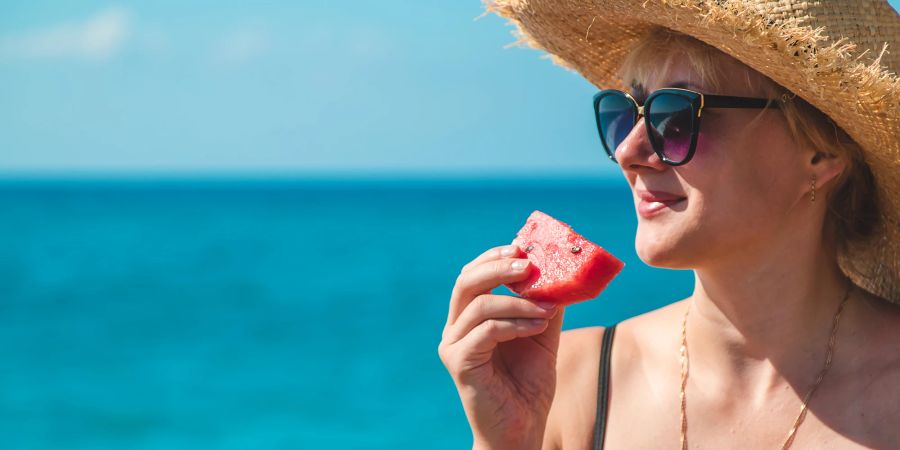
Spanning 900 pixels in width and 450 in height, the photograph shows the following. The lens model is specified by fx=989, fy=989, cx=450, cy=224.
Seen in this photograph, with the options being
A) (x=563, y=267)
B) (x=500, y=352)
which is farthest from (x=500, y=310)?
(x=500, y=352)

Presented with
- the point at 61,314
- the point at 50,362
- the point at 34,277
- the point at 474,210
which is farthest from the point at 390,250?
the point at 474,210

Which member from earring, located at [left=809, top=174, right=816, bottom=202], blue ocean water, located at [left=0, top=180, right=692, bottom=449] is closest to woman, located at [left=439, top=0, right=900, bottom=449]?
earring, located at [left=809, top=174, right=816, bottom=202]

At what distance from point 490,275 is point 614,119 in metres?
0.80

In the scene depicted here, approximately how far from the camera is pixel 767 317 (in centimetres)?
339

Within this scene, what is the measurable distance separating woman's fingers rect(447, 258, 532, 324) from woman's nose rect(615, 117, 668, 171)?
0.56 meters

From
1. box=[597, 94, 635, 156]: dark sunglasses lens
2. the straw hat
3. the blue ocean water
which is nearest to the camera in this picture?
the straw hat

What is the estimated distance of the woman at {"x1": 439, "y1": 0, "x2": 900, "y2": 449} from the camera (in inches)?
118

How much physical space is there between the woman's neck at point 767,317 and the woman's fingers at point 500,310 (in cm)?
69

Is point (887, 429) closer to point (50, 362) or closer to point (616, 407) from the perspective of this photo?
point (616, 407)

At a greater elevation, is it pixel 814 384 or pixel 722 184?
pixel 722 184

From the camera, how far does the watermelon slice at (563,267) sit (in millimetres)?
3033

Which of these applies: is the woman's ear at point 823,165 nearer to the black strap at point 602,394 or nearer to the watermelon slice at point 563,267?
the watermelon slice at point 563,267

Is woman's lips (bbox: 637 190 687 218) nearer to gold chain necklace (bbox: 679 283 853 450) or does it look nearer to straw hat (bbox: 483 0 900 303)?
straw hat (bbox: 483 0 900 303)

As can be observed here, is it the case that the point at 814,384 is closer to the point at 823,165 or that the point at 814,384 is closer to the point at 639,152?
the point at 823,165
